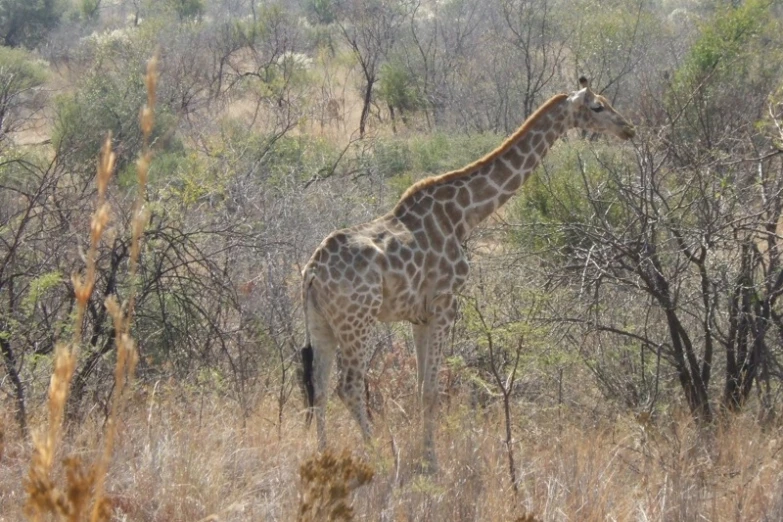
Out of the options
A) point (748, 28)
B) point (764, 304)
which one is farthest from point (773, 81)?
point (764, 304)

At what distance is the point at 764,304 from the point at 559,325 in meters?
1.18

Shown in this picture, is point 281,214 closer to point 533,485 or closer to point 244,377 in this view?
point 244,377

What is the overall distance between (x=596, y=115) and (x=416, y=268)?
1.76 meters

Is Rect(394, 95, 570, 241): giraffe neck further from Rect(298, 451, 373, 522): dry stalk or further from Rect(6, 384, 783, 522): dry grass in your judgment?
Rect(298, 451, 373, 522): dry stalk

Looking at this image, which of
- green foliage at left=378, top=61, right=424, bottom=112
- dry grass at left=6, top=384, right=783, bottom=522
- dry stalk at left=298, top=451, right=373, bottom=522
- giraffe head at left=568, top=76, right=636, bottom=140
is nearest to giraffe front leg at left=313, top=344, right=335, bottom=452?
dry grass at left=6, top=384, right=783, bottom=522

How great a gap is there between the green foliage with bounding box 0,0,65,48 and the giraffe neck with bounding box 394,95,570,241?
84.8ft

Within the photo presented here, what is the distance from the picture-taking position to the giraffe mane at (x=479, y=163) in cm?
653

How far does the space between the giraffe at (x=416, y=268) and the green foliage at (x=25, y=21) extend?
25.9m

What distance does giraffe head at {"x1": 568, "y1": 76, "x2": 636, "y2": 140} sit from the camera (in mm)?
7113

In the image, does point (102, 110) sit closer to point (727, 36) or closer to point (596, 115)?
point (727, 36)

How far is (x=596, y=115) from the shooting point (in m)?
7.13

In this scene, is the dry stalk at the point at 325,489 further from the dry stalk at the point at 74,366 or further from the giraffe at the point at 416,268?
the giraffe at the point at 416,268

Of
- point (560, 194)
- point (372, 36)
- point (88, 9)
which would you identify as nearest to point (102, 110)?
point (372, 36)

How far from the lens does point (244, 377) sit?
22.5 ft
